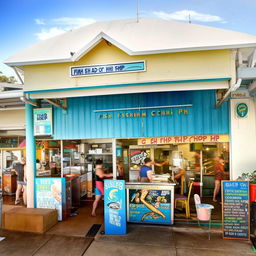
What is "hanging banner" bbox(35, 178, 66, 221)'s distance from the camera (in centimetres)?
607

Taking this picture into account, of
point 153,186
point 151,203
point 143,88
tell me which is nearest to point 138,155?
point 153,186

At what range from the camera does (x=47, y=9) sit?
41.8ft

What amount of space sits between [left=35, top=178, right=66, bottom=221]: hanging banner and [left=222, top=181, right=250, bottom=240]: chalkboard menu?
4519 mm

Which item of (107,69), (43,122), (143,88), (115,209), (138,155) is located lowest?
(115,209)

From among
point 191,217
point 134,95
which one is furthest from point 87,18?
point 191,217

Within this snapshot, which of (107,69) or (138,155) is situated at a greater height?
(107,69)

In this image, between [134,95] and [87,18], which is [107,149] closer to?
[134,95]

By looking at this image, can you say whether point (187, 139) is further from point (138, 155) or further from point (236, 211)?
point (236, 211)

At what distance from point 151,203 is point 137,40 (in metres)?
4.66

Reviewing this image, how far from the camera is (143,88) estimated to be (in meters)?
5.33

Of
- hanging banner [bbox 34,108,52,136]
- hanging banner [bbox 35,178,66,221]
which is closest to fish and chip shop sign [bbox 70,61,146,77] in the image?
hanging banner [bbox 34,108,52,136]

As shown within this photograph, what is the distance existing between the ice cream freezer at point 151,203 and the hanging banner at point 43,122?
3.46 m

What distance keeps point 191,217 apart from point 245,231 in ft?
5.01

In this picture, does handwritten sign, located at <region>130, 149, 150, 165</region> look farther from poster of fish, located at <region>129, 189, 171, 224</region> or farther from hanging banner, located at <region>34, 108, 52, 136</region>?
hanging banner, located at <region>34, 108, 52, 136</region>
